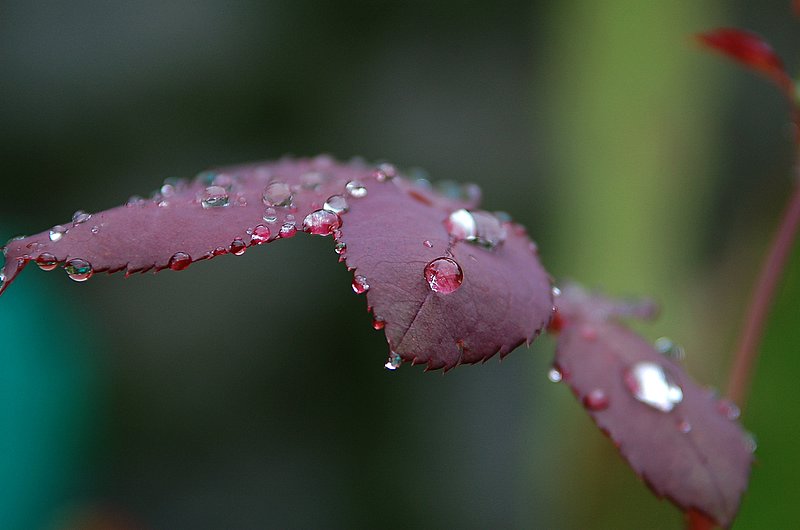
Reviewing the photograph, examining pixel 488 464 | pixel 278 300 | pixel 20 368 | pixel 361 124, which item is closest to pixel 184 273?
pixel 278 300

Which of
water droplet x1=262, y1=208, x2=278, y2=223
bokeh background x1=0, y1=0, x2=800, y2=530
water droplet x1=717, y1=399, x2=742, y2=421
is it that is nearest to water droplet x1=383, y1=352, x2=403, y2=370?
water droplet x1=262, y1=208, x2=278, y2=223

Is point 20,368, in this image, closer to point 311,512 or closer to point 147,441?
point 147,441

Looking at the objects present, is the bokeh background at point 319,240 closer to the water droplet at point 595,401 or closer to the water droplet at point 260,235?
the water droplet at point 595,401

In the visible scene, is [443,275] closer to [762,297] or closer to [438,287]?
[438,287]

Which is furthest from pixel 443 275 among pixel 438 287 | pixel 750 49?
pixel 750 49

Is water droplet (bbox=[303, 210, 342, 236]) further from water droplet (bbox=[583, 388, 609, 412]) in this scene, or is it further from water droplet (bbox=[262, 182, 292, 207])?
water droplet (bbox=[583, 388, 609, 412])

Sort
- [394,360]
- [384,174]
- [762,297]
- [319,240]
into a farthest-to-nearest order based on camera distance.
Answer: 1. [319,240]
2. [762,297]
3. [384,174]
4. [394,360]

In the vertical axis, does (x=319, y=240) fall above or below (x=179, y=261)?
below
